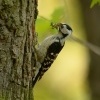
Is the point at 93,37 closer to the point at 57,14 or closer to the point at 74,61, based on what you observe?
the point at 57,14

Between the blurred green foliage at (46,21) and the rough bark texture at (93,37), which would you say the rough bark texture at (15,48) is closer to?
the blurred green foliage at (46,21)

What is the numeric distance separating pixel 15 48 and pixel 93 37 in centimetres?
349

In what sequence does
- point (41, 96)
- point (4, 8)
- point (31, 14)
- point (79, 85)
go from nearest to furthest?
point (4, 8)
point (31, 14)
point (41, 96)
point (79, 85)

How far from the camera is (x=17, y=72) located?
366 cm

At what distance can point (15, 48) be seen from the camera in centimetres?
365


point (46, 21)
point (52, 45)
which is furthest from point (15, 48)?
point (52, 45)

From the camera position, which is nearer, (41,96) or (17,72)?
(17,72)

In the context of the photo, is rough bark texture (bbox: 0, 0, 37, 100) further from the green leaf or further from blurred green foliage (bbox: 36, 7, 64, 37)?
the green leaf

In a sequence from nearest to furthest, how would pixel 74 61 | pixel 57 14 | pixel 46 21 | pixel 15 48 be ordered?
pixel 15 48 → pixel 46 21 → pixel 57 14 → pixel 74 61

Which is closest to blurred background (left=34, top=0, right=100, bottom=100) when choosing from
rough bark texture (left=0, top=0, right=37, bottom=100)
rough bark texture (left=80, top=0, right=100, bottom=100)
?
rough bark texture (left=80, top=0, right=100, bottom=100)

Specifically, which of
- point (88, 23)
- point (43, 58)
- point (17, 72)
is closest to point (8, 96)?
point (17, 72)

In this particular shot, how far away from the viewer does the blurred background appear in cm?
680

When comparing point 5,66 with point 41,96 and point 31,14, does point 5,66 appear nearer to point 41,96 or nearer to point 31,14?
point 31,14

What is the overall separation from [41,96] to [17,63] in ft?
19.7
